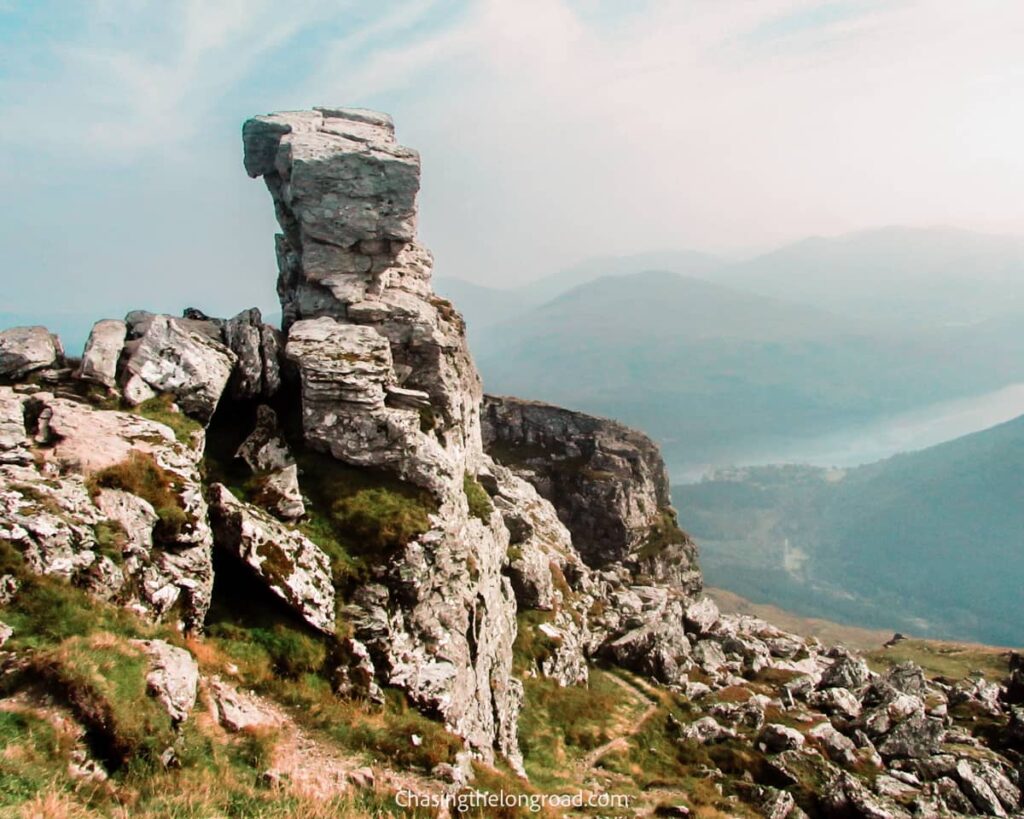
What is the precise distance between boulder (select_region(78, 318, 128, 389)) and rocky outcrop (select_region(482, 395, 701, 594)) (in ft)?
318

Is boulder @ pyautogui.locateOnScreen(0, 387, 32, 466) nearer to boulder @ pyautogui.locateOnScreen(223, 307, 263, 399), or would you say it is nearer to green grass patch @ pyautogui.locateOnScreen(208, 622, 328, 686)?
green grass patch @ pyautogui.locateOnScreen(208, 622, 328, 686)

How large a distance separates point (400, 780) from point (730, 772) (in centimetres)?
3298

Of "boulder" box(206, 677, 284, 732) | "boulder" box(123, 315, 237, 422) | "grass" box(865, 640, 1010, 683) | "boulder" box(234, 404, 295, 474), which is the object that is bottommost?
"grass" box(865, 640, 1010, 683)

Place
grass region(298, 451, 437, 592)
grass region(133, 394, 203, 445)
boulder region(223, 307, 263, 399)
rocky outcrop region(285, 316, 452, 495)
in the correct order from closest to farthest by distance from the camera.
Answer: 1. grass region(133, 394, 203, 445)
2. grass region(298, 451, 437, 592)
3. rocky outcrop region(285, 316, 452, 495)
4. boulder region(223, 307, 263, 399)

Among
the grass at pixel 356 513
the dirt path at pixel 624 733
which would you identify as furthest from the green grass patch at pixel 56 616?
the dirt path at pixel 624 733

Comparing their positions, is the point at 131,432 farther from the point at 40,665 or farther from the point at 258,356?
the point at 40,665

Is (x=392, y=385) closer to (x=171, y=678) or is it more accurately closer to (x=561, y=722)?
(x=171, y=678)

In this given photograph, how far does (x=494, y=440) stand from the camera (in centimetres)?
13525

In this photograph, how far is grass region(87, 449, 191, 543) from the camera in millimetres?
24672

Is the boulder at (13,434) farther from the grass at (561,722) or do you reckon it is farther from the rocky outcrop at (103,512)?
the grass at (561,722)

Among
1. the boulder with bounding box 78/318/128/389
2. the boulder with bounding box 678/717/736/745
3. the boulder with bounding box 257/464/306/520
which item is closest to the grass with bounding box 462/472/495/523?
the boulder with bounding box 257/464/306/520

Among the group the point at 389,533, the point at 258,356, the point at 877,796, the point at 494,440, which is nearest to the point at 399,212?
the point at 258,356

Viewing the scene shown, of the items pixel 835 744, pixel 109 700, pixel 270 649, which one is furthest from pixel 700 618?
pixel 109 700

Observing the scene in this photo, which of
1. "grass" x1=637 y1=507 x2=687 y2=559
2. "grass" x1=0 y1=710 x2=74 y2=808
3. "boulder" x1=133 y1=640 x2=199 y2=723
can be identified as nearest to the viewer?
"grass" x1=0 y1=710 x2=74 y2=808
